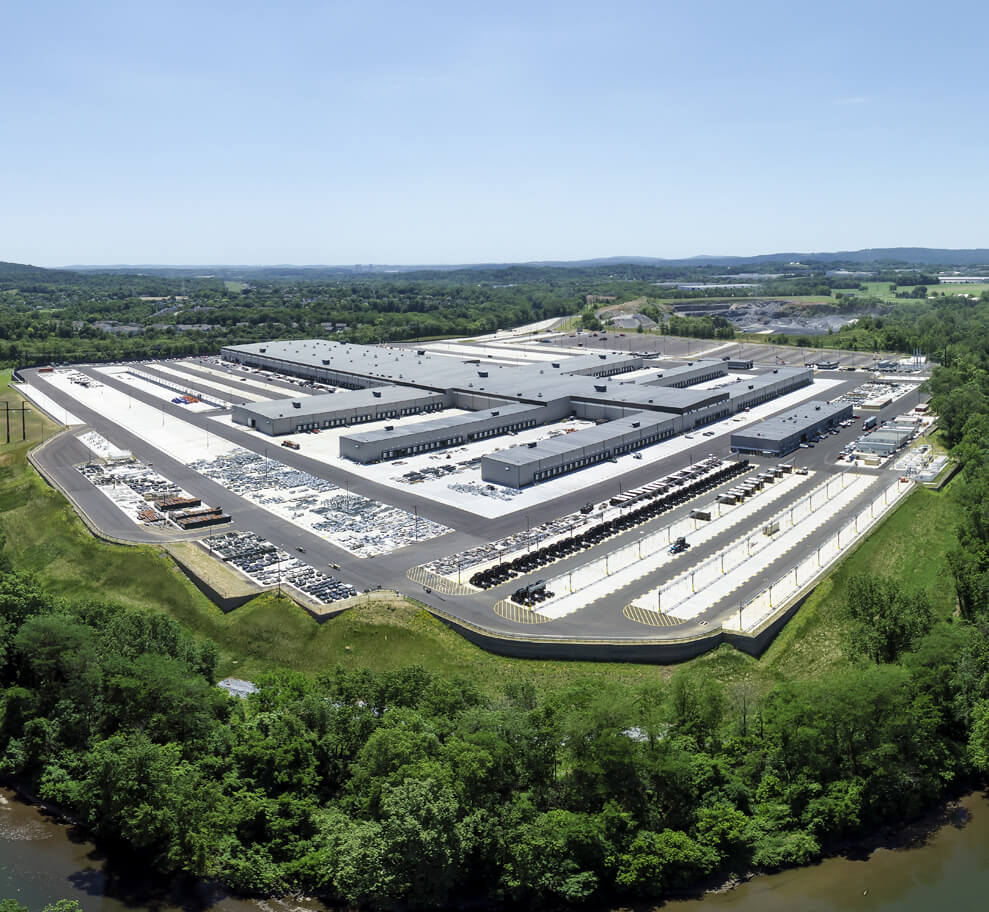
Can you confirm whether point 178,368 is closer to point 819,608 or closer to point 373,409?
point 373,409

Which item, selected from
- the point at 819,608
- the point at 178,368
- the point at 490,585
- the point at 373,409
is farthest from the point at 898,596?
the point at 178,368

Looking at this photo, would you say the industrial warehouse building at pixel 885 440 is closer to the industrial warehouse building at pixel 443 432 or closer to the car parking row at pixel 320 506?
the industrial warehouse building at pixel 443 432

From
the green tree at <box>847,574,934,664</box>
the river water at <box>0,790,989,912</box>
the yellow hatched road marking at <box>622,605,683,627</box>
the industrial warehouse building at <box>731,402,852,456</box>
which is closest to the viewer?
the river water at <box>0,790,989,912</box>

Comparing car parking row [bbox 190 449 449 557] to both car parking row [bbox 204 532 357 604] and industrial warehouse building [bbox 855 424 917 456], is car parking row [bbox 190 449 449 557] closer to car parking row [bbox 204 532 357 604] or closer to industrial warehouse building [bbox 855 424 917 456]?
car parking row [bbox 204 532 357 604]

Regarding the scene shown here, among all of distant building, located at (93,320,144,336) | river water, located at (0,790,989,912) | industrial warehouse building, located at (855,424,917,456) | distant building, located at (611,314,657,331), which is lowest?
river water, located at (0,790,989,912)

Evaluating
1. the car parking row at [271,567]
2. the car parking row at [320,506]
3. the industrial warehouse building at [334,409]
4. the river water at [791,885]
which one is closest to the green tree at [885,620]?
the river water at [791,885]

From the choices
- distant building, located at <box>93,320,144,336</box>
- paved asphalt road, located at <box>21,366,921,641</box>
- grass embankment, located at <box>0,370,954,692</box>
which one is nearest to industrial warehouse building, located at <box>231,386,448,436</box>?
paved asphalt road, located at <box>21,366,921,641</box>

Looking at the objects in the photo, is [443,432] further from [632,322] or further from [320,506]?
[632,322]
